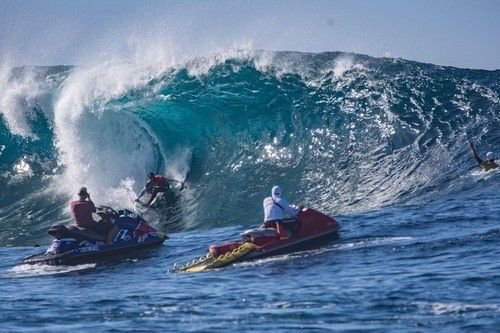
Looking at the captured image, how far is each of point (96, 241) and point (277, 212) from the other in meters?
4.46

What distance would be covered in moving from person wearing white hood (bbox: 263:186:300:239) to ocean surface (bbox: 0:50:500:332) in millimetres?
1011

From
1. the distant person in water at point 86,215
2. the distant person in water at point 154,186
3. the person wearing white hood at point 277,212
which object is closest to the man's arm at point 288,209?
the person wearing white hood at point 277,212

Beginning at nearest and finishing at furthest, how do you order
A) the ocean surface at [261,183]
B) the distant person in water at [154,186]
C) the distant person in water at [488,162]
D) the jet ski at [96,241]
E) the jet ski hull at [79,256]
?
the ocean surface at [261,183]
the jet ski hull at [79,256]
the jet ski at [96,241]
the distant person in water at [488,162]
the distant person in water at [154,186]

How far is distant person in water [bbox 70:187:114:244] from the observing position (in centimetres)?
2155

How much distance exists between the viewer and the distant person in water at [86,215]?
21.5 meters

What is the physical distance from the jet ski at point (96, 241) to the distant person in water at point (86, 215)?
12cm

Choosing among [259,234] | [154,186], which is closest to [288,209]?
[259,234]

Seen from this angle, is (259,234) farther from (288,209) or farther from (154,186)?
(154,186)

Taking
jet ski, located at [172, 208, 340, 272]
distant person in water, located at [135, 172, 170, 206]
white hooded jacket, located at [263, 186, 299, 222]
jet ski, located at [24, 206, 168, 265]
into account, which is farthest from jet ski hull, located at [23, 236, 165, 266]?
distant person in water, located at [135, 172, 170, 206]

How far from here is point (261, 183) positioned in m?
28.7

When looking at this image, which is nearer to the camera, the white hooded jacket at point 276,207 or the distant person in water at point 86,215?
the white hooded jacket at point 276,207

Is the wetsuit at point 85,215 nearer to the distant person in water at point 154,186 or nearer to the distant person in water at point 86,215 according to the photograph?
the distant person in water at point 86,215

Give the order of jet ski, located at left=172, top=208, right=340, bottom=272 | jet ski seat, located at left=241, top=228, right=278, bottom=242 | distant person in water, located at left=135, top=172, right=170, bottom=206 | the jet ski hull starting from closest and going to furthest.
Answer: jet ski, located at left=172, top=208, right=340, bottom=272 < jet ski seat, located at left=241, top=228, right=278, bottom=242 < the jet ski hull < distant person in water, located at left=135, top=172, right=170, bottom=206

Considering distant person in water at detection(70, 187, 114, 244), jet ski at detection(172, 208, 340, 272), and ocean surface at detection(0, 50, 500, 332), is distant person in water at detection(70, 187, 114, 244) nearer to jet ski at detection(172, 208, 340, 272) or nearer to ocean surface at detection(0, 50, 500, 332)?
ocean surface at detection(0, 50, 500, 332)
